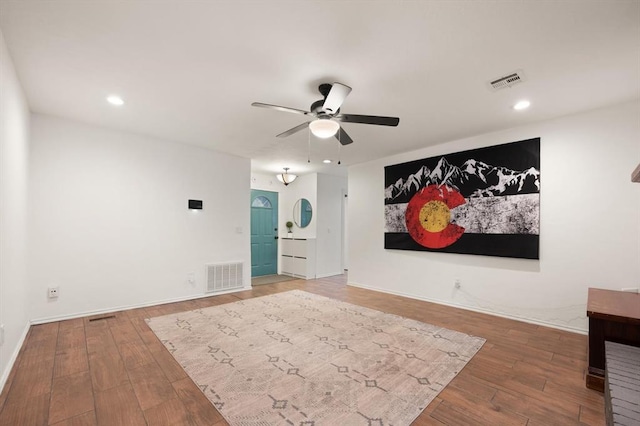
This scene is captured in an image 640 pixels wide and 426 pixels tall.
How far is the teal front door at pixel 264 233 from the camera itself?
22.2ft

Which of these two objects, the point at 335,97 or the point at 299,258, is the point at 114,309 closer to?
the point at 299,258

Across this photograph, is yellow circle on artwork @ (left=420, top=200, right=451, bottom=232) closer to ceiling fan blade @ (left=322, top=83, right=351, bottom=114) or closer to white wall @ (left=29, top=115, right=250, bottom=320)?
ceiling fan blade @ (left=322, top=83, right=351, bottom=114)

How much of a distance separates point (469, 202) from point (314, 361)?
10.3 feet

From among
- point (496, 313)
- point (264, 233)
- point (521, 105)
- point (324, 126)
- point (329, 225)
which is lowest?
point (496, 313)

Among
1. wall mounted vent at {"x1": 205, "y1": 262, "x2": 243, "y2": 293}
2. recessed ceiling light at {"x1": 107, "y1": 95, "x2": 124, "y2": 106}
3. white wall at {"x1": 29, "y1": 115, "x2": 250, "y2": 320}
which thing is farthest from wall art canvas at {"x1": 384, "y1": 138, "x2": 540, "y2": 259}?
recessed ceiling light at {"x1": 107, "y1": 95, "x2": 124, "y2": 106}

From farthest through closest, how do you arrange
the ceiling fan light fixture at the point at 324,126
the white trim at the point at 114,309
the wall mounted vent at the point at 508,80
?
the white trim at the point at 114,309 → the ceiling fan light fixture at the point at 324,126 → the wall mounted vent at the point at 508,80

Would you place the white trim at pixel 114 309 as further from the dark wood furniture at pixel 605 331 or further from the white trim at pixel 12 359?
the dark wood furniture at pixel 605 331

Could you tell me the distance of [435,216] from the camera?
4.48 m

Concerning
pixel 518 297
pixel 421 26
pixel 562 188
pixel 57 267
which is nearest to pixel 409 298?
pixel 518 297

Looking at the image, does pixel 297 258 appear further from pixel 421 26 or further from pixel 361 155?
pixel 421 26

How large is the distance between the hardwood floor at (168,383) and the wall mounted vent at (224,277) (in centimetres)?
153

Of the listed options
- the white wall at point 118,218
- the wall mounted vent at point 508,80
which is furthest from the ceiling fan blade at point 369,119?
the white wall at point 118,218

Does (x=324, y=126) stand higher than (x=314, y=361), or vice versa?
(x=324, y=126)

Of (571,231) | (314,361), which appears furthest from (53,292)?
(571,231)
